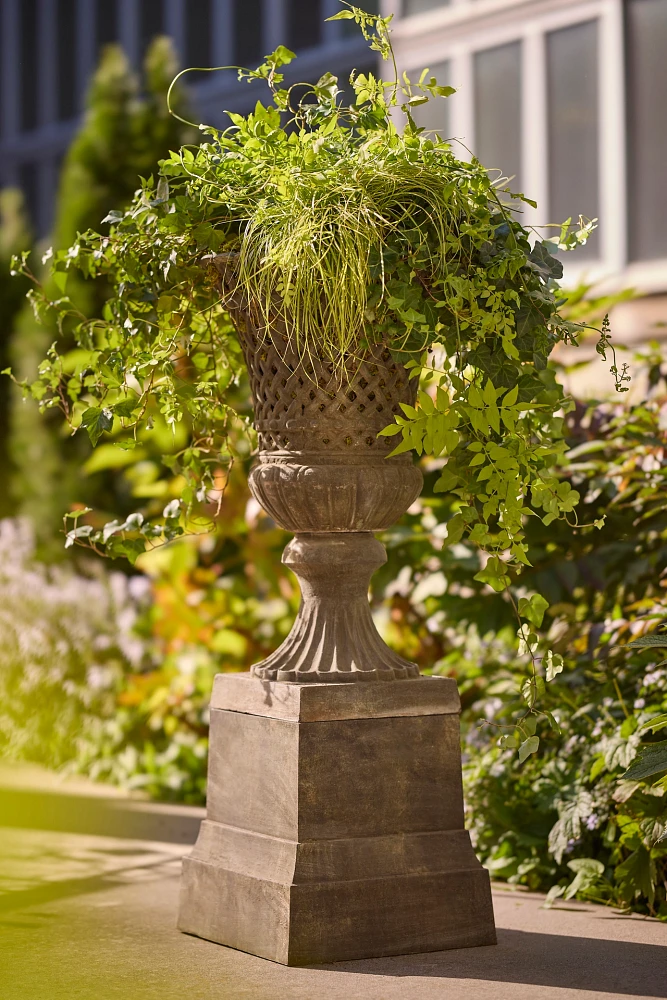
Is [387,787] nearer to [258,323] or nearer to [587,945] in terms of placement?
[587,945]

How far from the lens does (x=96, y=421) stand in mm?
2992

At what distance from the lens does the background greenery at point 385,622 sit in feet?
11.7

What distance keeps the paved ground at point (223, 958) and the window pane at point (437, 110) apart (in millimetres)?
4754

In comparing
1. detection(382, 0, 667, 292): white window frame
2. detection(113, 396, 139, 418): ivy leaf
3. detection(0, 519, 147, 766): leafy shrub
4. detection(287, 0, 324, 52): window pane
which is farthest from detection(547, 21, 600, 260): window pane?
detection(287, 0, 324, 52): window pane

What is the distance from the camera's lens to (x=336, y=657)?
117 inches

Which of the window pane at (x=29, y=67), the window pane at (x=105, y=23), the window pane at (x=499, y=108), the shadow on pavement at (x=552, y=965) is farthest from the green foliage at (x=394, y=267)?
the window pane at (x=29, y=67)

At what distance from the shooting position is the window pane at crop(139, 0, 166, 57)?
12719mm

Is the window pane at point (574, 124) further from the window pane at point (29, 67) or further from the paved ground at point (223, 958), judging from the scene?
the window pane at point (29, 67)

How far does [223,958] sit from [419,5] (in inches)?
228

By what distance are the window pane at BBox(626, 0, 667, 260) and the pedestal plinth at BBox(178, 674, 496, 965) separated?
388cm

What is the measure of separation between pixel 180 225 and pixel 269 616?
2.66 m

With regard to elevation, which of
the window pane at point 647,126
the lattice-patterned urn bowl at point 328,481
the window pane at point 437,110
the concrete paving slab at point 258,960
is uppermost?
the window pane at point 437,110

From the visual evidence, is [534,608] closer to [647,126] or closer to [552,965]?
[552,965]

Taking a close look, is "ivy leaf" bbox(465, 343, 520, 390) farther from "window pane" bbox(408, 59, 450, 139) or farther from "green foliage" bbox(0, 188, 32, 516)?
"green foliage" bbox(0, 188, 32, 516)
